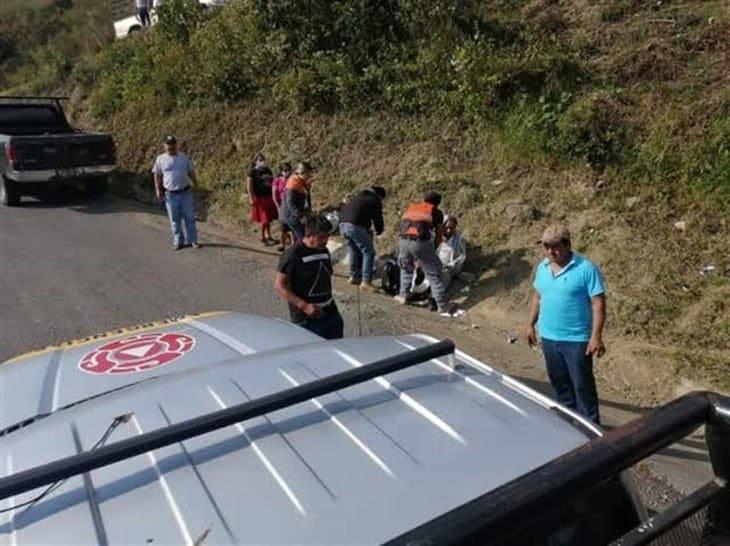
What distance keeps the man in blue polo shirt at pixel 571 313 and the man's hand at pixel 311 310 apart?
5.12 feet

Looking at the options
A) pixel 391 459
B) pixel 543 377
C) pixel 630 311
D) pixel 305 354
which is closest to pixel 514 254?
pixel 630 311

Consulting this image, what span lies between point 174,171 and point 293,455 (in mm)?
8084

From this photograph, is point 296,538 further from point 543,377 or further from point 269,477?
point 543,377

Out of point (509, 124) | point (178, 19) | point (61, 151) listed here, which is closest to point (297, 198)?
point (509, 124)

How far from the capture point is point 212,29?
15.0 meters

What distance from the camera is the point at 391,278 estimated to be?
815 centimetres

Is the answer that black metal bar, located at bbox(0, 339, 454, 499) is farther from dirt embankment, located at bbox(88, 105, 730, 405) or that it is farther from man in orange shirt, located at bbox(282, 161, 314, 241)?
man in orange shirt, located at bbox(282, 161, 314, 241)

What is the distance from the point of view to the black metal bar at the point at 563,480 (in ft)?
4.01

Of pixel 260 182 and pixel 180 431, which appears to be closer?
pixel 180 431

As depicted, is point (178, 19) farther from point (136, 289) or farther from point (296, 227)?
point (136, 289)

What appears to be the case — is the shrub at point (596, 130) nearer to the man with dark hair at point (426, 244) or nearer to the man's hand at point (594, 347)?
the man with dark hair at point (426, 244)

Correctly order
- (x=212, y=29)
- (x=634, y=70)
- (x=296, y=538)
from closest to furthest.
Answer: (x=296, y=538)
(x=634, y=70)
(x=212, y=29)

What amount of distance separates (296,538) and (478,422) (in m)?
0.70

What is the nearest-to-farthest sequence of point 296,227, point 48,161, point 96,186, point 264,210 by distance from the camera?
point 296,227, point 264,210, point 48,161, point 96,186
